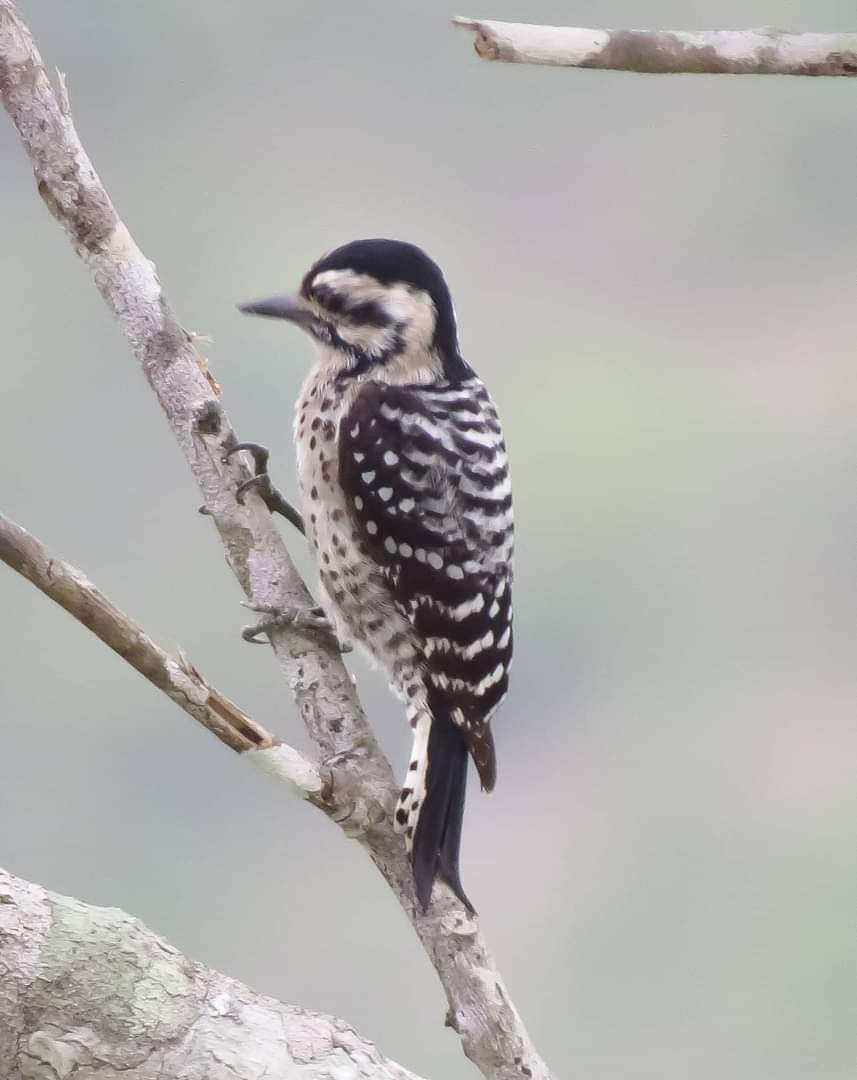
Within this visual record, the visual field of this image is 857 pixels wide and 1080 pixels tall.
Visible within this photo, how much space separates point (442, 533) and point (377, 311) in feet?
0.96

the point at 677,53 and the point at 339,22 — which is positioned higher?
the point at 339,22

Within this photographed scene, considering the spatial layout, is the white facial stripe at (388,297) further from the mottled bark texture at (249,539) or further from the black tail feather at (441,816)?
the black tail feather at (441,816)

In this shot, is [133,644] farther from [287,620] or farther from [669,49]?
[669,49]

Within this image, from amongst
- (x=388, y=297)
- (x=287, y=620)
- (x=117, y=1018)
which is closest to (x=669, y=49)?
(x=388, y=297)

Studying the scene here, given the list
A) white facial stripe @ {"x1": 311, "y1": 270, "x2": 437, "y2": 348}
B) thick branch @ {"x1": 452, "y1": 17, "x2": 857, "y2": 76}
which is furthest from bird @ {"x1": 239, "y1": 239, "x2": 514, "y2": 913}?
thick branch @ {"x1": 452, "y1": 17, "x2": 857, "y2": 76}

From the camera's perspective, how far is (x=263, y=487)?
1.78 metres

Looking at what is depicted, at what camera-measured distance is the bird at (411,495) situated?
1765 millimetres

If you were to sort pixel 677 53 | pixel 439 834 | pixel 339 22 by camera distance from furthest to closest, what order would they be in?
pixel 339 22, pixel 439 834, pixel 677 53

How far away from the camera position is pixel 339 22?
383 cm

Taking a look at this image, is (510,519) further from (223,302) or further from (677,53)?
(223,302)

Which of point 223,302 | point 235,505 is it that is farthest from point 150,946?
point 223,302

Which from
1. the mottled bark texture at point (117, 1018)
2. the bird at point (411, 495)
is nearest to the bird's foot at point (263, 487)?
the bird at point (411, 495)

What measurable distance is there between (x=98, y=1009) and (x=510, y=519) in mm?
796

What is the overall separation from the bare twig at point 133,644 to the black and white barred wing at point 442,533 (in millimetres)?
404
